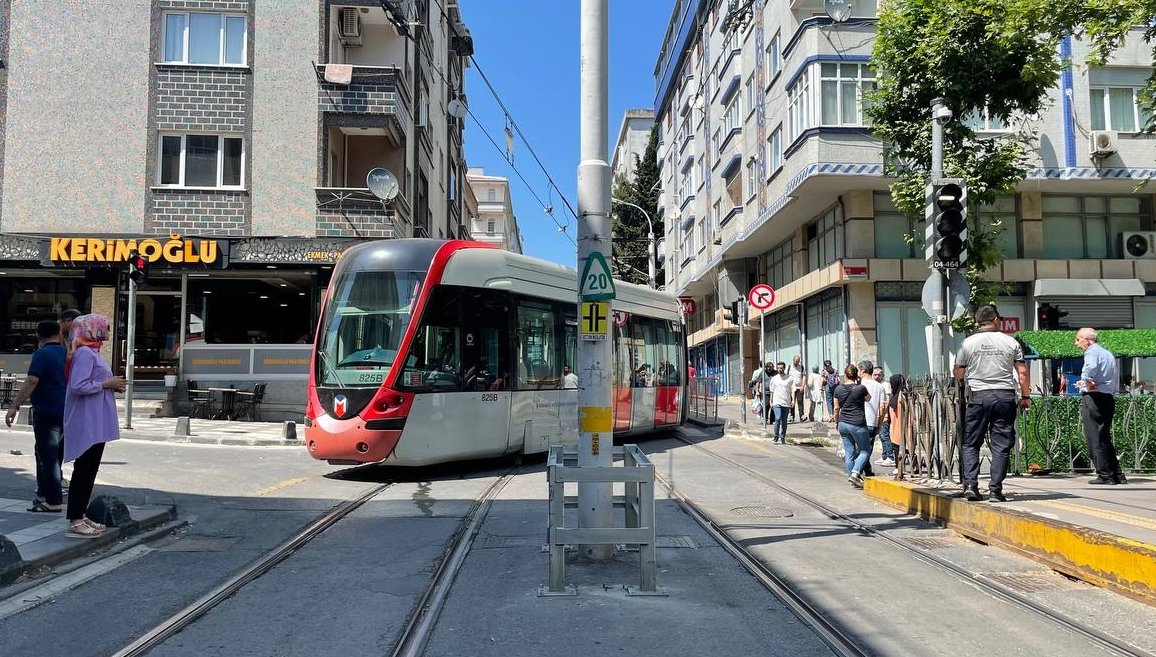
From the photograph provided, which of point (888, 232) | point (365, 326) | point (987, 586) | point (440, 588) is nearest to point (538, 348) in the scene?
point (365, 326)

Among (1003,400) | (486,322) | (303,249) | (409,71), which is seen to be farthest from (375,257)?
(409,71)

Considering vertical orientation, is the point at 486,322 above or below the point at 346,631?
above

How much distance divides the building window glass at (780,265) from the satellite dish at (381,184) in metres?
14.3

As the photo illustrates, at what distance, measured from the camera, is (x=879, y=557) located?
679 cm

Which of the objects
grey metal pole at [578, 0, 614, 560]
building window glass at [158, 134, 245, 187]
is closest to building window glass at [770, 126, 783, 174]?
building window glass at [158, 134, 245, 187]

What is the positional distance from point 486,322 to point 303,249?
1065cm

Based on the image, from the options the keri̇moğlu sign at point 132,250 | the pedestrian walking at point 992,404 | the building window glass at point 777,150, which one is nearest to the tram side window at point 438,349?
the pedestrian walking at point 992,404

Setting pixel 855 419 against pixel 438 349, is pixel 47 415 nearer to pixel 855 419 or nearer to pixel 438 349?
pixel 438 349

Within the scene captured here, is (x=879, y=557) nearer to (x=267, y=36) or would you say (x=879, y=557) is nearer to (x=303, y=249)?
(x=303, y=249)

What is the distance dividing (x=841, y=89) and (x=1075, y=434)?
566 inches

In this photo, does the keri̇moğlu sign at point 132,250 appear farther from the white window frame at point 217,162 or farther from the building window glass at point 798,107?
the building window glass at point 798,107

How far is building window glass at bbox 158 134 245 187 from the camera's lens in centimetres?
2106

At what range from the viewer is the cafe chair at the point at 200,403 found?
19.6 m

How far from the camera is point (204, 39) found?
2130 centimetres
